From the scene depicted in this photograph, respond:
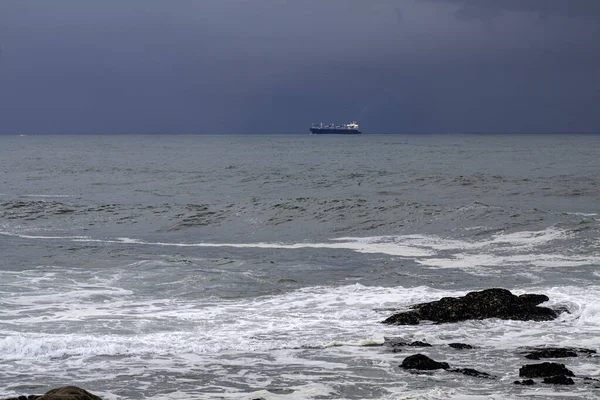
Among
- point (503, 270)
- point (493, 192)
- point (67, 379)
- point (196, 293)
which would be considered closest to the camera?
point (67, 379)

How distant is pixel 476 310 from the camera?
14273mm

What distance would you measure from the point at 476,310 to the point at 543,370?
373 centimetres

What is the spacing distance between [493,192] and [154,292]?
90.1ft

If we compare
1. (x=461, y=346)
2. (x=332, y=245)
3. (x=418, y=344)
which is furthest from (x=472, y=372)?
(x=332, y=245)

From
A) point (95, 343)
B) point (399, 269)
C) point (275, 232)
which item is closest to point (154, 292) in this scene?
point (95, 343)

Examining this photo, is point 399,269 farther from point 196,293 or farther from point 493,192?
point 493,192

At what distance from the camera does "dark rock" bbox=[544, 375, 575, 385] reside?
10.2 metres

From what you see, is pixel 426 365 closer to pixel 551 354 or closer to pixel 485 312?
pixel 551 354

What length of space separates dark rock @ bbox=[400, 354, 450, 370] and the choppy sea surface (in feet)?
0.65

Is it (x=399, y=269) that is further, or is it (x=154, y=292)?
(x=399, y=269)

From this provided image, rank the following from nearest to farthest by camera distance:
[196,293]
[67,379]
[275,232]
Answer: [67,379]
[196,293]
[275,232]

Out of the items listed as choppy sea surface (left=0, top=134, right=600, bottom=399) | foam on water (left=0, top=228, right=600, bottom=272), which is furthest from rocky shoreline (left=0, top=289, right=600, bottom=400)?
foam on water (left=0, top=228, right=600, bottom=272)

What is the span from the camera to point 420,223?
29.0 m

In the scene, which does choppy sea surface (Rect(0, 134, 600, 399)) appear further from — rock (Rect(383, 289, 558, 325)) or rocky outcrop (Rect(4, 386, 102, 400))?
rocky outcrop (Rect(4, 386, 102, 400))
